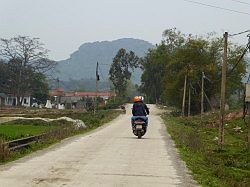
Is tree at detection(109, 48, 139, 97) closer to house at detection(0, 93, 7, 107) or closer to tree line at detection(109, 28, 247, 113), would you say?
house at detection(0, 93, 7, 107)

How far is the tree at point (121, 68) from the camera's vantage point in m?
120

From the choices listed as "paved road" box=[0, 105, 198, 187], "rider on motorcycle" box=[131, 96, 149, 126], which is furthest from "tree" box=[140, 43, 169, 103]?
"paved road" box=[0, 105, 198, 187]

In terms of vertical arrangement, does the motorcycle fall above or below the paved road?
above

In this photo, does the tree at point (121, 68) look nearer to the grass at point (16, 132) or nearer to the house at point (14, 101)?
the house at point (14, 101)

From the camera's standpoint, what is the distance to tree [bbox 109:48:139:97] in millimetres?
119812

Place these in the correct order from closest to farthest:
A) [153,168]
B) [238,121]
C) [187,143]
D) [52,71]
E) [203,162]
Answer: [153,168] < [203,162] < [187,143] < [238,121] < [52,71]

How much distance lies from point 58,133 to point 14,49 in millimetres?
73393

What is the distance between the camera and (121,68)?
12106 cm

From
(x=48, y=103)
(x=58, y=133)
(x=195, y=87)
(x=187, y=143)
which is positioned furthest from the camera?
(x=48, y=103)

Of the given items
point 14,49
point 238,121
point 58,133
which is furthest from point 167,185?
point 14,49

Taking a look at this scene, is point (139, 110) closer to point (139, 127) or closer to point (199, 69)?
point (139, 127)

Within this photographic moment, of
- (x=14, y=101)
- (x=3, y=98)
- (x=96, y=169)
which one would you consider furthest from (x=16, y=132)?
(x=14, y=101)

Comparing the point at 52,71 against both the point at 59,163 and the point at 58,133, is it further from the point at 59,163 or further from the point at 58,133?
the point at 59,163

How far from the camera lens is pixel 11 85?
3880 inches
